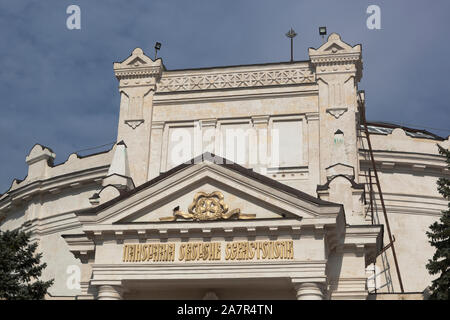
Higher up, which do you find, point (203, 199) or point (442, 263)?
point (203, 199)

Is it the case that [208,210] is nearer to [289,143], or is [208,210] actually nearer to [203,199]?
[203,199]

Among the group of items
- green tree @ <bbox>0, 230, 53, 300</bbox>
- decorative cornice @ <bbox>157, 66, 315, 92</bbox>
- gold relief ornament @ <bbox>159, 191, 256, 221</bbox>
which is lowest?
green tree @ <bbox>0, 230, 53, 300</bbox>

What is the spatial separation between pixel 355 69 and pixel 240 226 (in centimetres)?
1380

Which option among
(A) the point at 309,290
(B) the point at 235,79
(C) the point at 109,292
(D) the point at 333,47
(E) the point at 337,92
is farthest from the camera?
(B) the point at 235,79

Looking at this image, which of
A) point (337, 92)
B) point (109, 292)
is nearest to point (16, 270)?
point (109, 292)

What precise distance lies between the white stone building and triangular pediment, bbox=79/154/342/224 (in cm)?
4

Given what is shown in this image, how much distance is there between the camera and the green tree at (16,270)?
27.2 meters

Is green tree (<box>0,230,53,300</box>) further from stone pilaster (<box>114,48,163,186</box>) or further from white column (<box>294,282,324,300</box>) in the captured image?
white column (<box>294,282,324,300</box>)

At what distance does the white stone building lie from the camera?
27.4 metres

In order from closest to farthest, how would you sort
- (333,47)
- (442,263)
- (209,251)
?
(442,263), (209,251), (333,47)

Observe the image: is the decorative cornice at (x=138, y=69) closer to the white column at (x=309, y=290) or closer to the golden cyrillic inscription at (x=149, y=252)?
the golden cyrillic inscription at (x=149, y=252)

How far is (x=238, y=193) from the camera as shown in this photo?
92.7 ft

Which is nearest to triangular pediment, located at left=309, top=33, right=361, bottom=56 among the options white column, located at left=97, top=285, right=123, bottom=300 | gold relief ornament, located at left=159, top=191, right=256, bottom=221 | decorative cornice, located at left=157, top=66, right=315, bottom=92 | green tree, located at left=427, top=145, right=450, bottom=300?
decorative cornice, located at left=157, top=66, right=315, bottom=92

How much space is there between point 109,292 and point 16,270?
3.70 m
